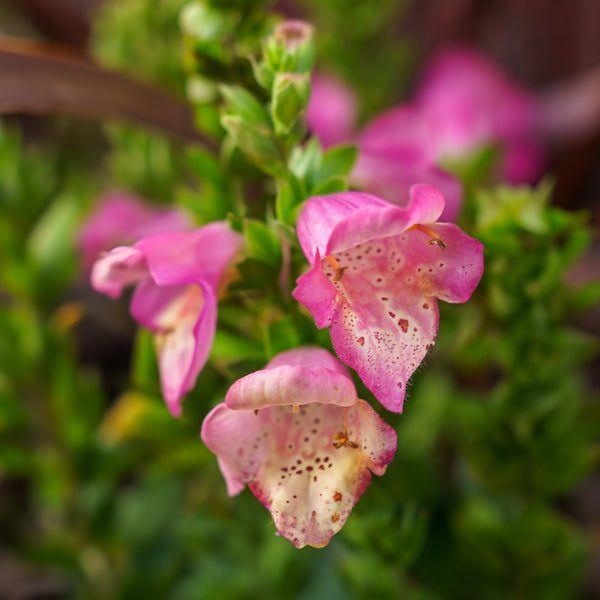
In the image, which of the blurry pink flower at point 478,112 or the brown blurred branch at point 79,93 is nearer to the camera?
the brown blurred branch at point 79,93

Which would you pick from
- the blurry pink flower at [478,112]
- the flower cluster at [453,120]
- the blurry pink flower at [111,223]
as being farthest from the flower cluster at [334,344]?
the blurry pink flower at [478,112]

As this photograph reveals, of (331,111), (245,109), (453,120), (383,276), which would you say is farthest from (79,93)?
(453,120)

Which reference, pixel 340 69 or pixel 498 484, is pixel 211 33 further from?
pixel 340 69

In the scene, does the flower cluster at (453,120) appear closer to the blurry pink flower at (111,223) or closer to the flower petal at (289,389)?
the blurry pink flower at (111,223)

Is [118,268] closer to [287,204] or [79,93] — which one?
[287,204]

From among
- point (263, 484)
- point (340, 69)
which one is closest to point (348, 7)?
point (340, 69)

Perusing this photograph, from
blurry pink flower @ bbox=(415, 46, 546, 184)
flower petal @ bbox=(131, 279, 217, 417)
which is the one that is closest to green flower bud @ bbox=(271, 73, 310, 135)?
flower petal @ bbox=(131, 279, 217, 417)

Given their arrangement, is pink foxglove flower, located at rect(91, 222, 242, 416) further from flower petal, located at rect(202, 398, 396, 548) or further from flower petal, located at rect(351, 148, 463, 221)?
flower petal, located at rect(351, 148, 463, 221)
